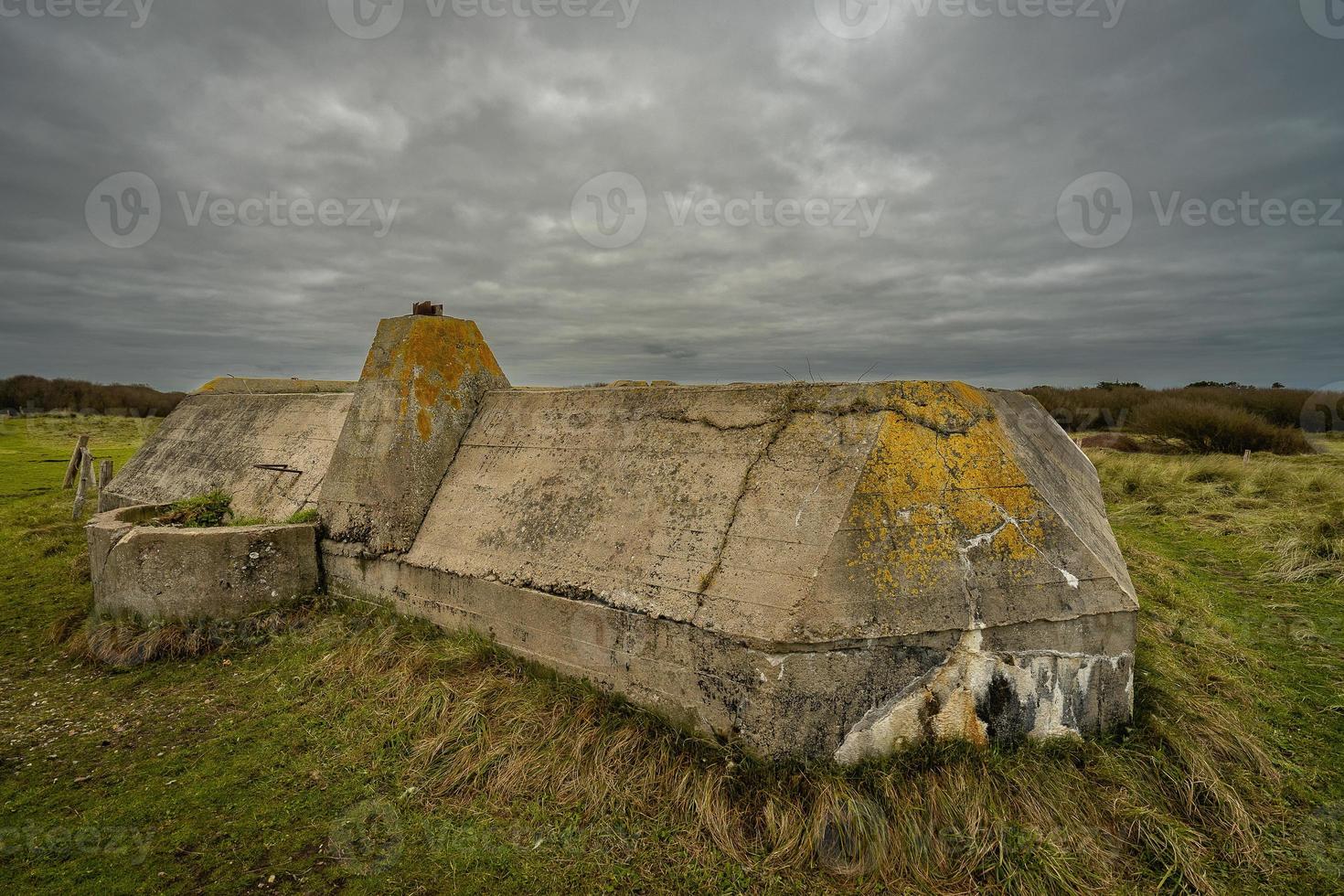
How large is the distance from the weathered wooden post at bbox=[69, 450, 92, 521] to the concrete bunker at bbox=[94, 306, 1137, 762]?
37.1 feet

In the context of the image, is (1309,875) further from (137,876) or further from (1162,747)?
(137,876)

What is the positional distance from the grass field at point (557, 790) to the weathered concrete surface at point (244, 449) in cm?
265

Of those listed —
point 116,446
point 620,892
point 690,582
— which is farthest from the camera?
point 116,446

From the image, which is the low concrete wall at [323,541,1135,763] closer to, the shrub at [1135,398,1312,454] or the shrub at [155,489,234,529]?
the shrub at [155,489,234,529]

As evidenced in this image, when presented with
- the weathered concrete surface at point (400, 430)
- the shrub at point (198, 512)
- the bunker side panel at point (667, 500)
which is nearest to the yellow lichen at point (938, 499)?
the bunker side panel at point (667, 500)

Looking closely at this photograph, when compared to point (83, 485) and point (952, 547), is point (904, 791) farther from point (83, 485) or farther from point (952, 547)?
point (83, 485)

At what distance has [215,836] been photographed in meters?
3.43

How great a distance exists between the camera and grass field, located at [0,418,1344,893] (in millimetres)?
3109

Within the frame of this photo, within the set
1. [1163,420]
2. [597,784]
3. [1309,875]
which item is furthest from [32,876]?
[1163,420]

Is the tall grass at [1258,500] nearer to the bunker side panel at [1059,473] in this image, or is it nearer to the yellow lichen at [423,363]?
the bunker side panel at [1059,473]

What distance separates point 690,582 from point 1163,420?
24182mm

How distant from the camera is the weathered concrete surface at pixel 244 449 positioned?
7746 millimetres

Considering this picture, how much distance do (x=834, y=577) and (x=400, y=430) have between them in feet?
14.0

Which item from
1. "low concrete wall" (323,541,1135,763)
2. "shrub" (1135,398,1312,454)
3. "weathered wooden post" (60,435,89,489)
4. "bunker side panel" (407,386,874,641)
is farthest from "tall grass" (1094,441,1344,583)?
"weathered wooden post" (60,435,89,489)
